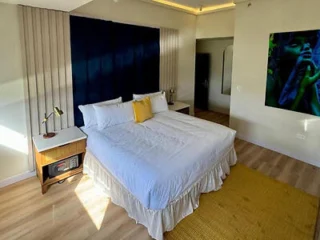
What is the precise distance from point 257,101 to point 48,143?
11.5 feet

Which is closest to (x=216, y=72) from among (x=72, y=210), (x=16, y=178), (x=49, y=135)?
(x=49, y=135)

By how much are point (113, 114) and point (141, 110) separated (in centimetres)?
46

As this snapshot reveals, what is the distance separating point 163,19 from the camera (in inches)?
165

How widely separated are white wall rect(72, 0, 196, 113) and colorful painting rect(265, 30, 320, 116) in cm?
188

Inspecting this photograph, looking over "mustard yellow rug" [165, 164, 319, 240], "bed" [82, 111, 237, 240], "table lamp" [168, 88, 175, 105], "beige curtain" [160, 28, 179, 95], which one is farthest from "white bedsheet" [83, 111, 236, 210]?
"beige curtain" [160, 28, 179, 95]

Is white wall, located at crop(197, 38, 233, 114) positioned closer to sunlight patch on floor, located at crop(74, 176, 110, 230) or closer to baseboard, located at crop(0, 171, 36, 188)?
sunlight patch on floor, located at crop(74, 176, 110, 230)

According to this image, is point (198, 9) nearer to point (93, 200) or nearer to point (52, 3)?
point (52, 3)

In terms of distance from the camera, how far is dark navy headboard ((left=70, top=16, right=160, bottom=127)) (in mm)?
3120

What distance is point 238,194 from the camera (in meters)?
2.61

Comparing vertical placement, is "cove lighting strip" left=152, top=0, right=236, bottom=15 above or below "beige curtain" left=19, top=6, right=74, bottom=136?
above

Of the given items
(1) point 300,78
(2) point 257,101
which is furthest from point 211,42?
(1) point 300,78

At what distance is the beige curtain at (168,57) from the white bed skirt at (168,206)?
216 cm

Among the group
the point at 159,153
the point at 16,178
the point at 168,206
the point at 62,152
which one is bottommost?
the point at 16,178

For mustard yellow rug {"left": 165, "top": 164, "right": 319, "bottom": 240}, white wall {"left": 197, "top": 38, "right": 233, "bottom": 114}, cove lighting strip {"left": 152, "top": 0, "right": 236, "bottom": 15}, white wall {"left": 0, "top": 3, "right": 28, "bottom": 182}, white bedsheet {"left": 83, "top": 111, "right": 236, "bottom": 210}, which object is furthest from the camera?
white wall {"left": 197, "top": 38, "right": 233, "bottom": 114}
